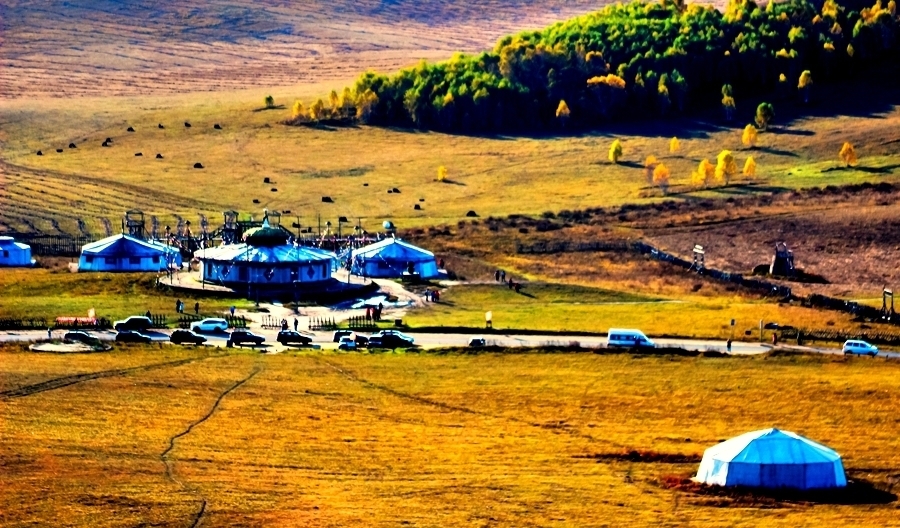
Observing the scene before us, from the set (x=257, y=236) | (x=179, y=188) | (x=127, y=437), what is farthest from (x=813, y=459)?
(x=179, y=188)

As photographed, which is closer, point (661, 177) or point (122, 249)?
point (122, 249)

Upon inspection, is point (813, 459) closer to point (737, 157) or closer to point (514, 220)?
point (514, 220)

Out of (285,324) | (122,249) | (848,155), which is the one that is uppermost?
(848,155)

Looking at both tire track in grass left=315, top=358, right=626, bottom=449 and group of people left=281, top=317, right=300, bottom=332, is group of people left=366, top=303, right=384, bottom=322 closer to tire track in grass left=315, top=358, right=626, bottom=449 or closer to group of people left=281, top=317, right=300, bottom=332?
group of people left=281, top=317, right=300, bottom=332

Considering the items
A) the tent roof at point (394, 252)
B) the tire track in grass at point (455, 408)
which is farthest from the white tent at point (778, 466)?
the tent roof at point (394, 252)

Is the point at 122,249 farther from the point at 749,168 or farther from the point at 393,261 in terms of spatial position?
the point at 749,168

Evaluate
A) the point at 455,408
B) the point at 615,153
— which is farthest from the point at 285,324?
the point at 615,153

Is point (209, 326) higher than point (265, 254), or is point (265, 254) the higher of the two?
point (265, 254)

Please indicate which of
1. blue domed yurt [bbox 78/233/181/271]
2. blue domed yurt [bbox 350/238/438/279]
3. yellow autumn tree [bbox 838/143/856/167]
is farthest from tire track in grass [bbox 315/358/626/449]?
yellow autumn tree [bbox 838/143/856/167]
